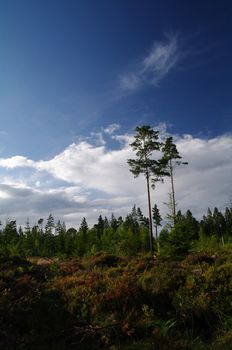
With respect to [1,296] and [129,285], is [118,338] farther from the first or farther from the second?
[1,296]

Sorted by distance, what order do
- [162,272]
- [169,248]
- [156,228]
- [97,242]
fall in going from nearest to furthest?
[162,272]
[169,248]
[97,242]
[156,228]

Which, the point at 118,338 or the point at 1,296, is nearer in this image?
the point at 118,338

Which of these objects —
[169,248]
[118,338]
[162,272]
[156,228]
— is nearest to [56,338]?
[118,338]

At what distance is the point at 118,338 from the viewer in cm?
795

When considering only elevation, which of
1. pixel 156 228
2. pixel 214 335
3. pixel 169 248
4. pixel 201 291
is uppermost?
pixel 156 228

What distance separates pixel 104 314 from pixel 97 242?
46868 mm

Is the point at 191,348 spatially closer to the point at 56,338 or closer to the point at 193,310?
the point at 193,310

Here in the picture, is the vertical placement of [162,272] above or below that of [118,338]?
above

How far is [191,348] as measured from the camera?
7.03 m

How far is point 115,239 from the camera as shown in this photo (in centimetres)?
5491

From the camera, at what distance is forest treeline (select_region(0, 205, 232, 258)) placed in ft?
77.4

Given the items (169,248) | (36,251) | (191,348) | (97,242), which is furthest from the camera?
(97,242)

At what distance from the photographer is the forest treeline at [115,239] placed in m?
23.6

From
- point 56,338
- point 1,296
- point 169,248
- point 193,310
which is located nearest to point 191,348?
point 193,310
